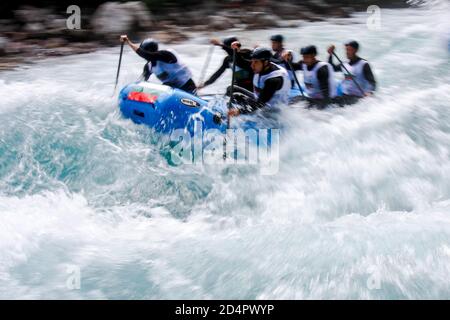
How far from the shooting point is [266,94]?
5.92 metres

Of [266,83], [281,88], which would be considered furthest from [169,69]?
[281,88]

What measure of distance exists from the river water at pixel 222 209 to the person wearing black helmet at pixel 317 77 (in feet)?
0.74

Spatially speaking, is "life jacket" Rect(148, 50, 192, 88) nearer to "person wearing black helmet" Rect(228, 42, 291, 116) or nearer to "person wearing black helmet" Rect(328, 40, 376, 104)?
"person wearing black helmet" Rect(228, 42, 291, 116)

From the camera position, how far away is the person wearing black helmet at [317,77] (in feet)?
21.9

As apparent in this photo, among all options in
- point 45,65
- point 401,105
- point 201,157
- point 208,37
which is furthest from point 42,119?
point 208,37

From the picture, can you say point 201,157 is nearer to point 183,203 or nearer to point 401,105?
point 183,203

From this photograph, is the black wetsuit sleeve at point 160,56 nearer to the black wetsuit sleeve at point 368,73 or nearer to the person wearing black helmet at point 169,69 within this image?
the person wearing black helmet at point 169,69

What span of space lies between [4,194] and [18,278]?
1.31 metres

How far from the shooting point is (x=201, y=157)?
Result: 5707mm

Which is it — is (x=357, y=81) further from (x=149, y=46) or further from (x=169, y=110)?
(x=169, y=110)

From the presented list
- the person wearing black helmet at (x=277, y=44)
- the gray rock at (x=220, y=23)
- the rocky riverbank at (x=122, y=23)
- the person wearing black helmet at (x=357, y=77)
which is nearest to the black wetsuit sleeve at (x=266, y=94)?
the person wearing black helmet at (x=357, y=77)

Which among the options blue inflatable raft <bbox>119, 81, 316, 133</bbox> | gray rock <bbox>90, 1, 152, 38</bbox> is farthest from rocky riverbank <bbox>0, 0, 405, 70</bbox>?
blue inflatable raft <bbox>119, 81, 316, 133</bbox>

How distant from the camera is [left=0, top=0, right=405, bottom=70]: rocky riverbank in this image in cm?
1077

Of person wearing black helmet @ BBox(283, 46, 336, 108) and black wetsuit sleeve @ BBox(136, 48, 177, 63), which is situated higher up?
black wetsuit sleeve @ BBox(136, 48, 177, 63)
